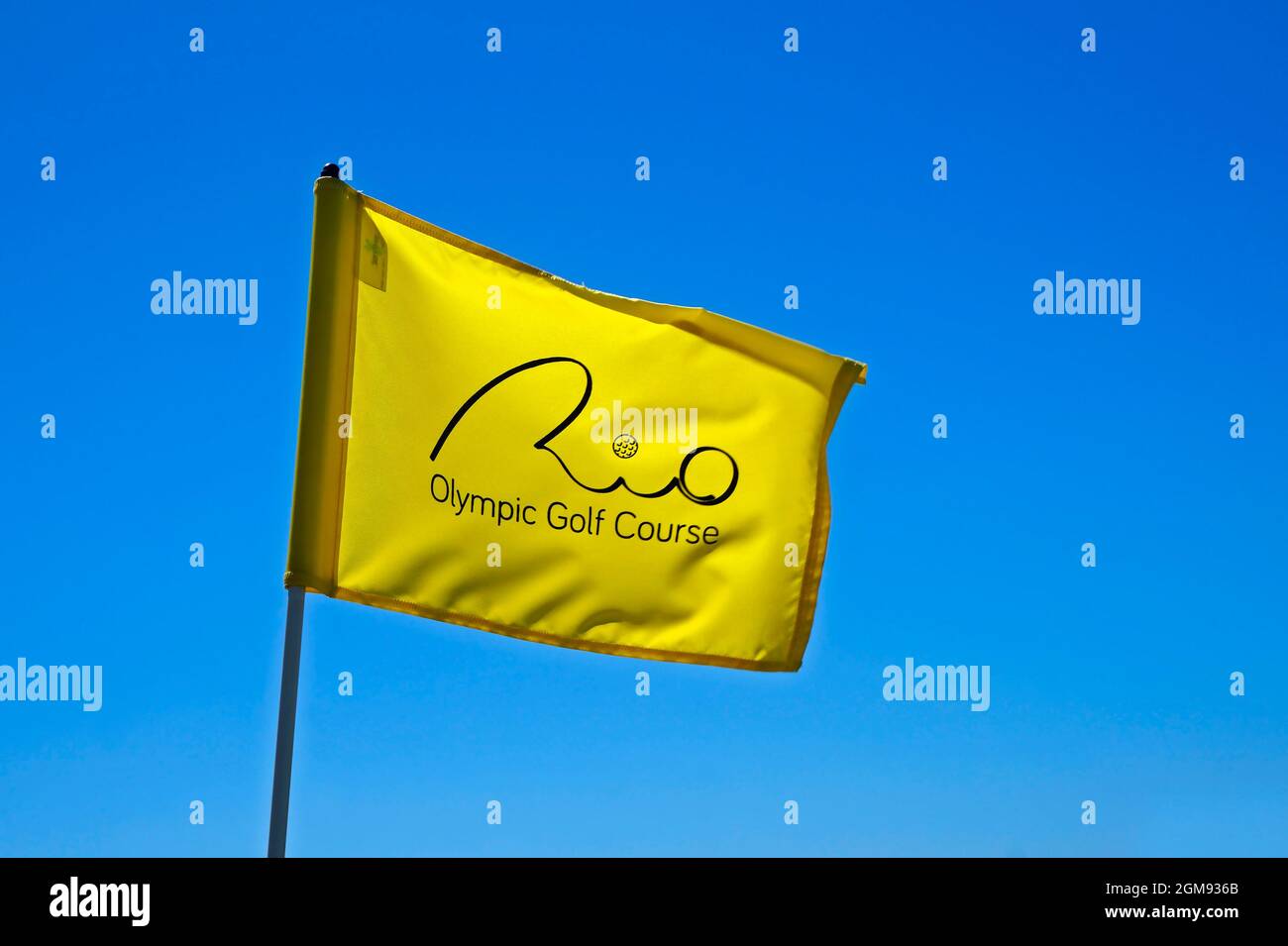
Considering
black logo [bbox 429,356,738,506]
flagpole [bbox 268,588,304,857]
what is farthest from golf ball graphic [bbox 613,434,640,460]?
flagpole [bbox 268,588,304,857]

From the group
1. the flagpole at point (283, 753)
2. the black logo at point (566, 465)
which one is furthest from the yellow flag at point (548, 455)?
the flagpole at point (283, 753)

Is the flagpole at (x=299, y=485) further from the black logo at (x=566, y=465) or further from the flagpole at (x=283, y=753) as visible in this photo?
the black logo at (x=566, y=465)

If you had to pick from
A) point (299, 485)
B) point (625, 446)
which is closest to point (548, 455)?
point (625, 446)

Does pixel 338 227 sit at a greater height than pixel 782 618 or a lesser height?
greater

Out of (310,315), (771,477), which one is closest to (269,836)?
(310,315)

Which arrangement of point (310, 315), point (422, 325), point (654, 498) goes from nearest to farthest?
point (310, 315)
point (422, 325)
point (654, 498)

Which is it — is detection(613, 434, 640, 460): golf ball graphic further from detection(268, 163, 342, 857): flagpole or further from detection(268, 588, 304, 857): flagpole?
detection(268, 588, 304, 857): flagpole

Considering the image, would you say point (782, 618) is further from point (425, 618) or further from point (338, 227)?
point (338, 227)

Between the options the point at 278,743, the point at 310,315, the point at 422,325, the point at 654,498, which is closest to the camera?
the point at 278,743
